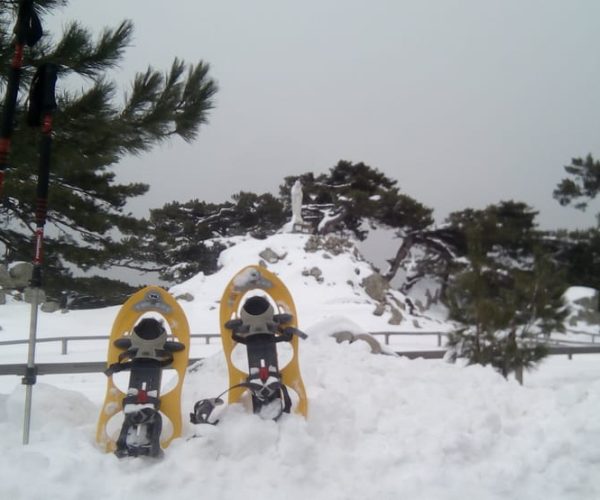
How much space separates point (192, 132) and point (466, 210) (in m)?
11.1

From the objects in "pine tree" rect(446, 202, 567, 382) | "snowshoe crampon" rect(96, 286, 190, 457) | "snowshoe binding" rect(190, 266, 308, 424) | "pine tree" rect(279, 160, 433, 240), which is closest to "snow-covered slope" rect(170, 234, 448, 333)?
"pine tree" rect(279, 160, 433, 240)

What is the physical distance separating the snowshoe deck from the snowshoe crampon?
0.42 m

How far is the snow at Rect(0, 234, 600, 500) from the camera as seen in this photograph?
282cm

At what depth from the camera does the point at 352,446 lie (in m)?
3.37

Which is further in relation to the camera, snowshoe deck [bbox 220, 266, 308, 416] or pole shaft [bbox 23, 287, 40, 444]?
snowshoe deck [bbox 220, 266, 308, 416]

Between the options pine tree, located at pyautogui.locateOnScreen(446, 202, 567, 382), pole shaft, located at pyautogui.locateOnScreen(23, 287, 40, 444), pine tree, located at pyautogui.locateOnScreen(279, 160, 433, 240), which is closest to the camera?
pole shaft, located at pyautogui.locateOnScreen(23, 287, 40, 444)

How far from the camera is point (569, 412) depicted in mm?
3975

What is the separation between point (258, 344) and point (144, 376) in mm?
931

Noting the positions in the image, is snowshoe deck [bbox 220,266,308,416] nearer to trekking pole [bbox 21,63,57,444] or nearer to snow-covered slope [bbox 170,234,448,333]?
trekking pole [bbox 21,63,57,444]

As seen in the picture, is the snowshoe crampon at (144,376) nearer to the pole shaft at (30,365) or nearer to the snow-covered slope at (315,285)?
the pole shaft at (30,365)

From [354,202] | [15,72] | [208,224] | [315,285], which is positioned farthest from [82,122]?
[208,224]

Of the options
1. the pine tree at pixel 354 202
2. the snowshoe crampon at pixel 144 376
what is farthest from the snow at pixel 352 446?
the pine tree at pixel 354 202

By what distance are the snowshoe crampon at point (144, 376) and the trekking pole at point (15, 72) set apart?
139 centimetres

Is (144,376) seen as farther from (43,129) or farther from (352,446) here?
(43,129)
